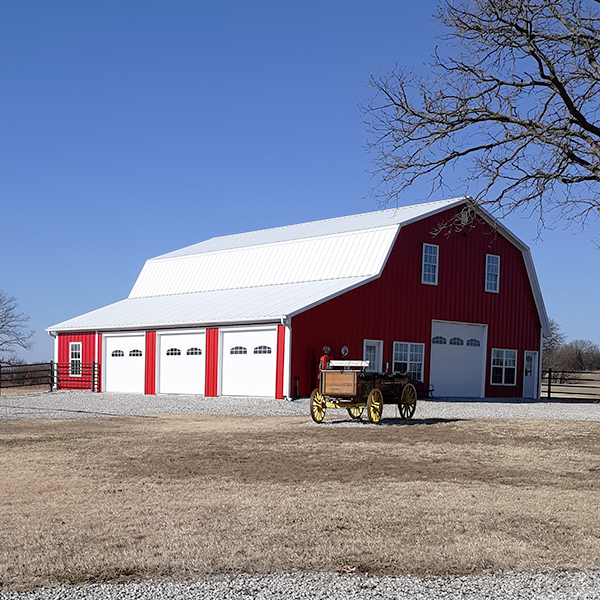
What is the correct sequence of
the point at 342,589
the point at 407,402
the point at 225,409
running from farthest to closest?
the point at 225,409, the point at 407,402, the point at 342,589

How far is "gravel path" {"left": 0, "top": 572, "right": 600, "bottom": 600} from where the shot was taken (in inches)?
213

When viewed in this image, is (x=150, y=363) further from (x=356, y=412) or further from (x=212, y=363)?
(x=356, y=412)

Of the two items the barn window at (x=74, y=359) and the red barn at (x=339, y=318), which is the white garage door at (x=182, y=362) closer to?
the red barn at (x=339, y=318)

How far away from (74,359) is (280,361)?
41.3 feet

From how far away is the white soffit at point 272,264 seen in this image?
93.0ft

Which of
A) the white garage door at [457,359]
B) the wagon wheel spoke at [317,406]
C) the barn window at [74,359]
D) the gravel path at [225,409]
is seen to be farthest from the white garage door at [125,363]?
the wagon wheel spoke at [317,406]

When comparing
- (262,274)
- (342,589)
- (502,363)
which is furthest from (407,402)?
(262,274)

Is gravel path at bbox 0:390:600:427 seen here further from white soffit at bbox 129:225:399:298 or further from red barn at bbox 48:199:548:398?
white soffit at bbox 129:225:399:298

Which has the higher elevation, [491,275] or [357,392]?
[491,275]

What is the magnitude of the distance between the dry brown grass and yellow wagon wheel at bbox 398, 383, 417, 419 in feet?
11.9

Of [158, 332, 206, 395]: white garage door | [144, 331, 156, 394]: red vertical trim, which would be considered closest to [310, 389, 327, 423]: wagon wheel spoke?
[158, 332, 206, 395]: white garage door

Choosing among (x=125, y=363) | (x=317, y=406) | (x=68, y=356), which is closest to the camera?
(x=317, y=406)

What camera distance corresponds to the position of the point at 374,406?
17438mm

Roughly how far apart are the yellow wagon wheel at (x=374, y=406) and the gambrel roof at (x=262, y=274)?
289 inches
